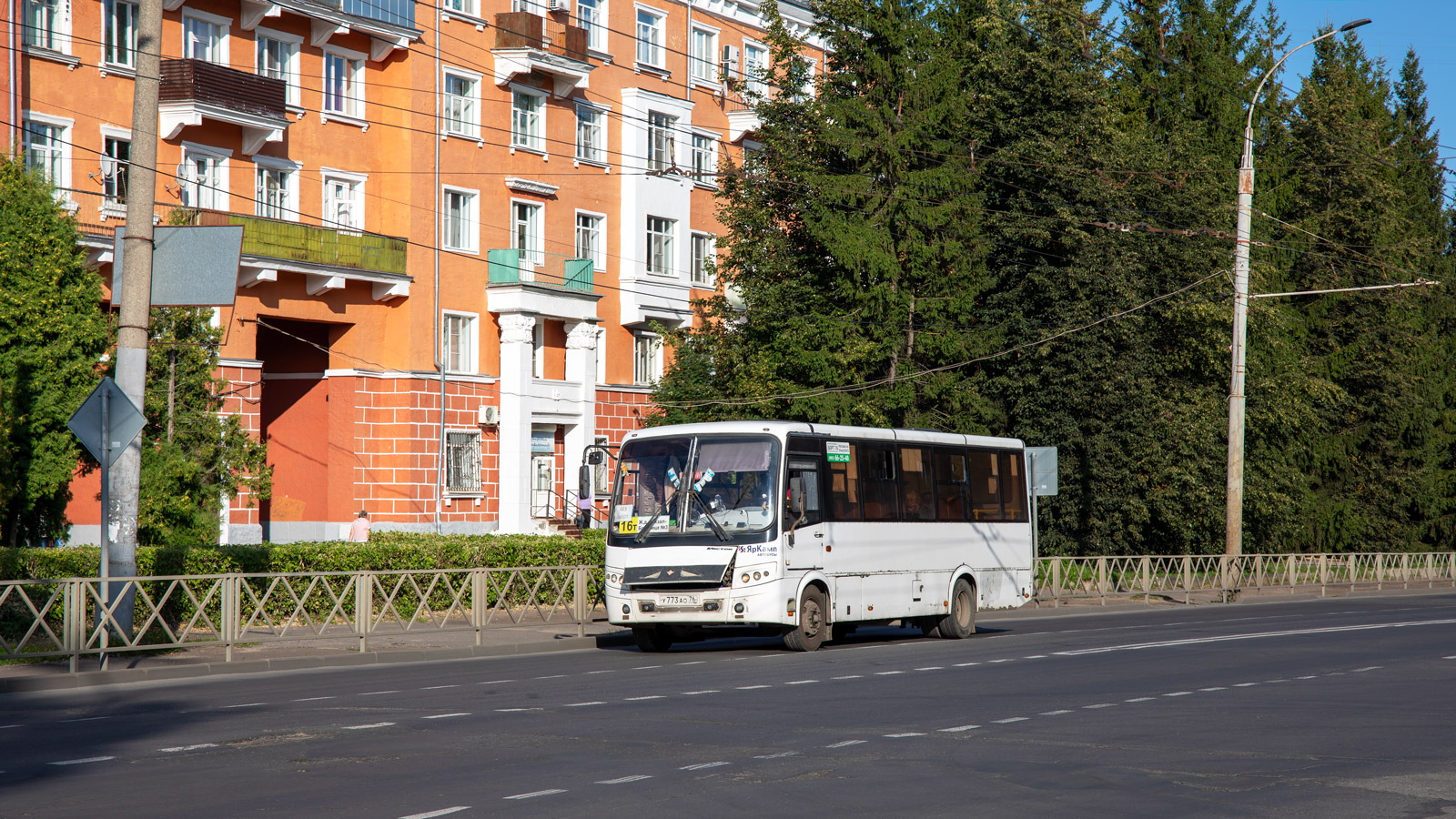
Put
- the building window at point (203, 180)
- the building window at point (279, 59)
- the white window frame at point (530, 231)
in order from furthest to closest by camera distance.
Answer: the white window frame at point (530, 231)
the building window at point (279, 59)
the building window at point (203, 180)

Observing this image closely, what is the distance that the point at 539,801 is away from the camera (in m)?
8.70

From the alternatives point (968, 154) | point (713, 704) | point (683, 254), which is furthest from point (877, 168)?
point (713, 704)

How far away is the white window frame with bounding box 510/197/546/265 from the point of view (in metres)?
46.3

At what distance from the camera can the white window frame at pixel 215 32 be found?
38188 millimetres

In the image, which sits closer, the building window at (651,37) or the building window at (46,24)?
the building window at (46,24)

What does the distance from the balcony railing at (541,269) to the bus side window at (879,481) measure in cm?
2475

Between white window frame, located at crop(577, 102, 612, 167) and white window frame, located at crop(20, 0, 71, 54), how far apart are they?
16896 millimetres

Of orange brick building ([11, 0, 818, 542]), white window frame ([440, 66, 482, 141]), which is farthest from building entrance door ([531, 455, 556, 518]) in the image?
white window frame ([440, 66, 482, 141])

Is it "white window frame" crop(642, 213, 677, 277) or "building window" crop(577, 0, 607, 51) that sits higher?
"building window" crop(577, 0, 607, 51)

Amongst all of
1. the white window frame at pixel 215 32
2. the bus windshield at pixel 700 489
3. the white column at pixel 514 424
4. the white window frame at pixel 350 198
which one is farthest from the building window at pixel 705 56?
the bus windshield at pixel 700 489

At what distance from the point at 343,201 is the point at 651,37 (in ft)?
45.4

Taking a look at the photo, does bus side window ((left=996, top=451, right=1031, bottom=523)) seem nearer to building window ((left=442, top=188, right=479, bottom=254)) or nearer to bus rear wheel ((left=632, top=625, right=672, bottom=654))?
bus rear wheel ((left=632, top=625, right=672, bottom=654))

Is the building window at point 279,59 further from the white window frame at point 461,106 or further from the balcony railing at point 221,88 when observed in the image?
the white window frame at point 461,106

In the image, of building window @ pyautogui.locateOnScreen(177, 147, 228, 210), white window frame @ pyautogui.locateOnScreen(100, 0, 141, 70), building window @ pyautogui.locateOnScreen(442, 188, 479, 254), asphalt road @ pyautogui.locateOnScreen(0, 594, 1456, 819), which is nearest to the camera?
asphalt road @ pyautogui.locateOnScreen(0, 594, 1456, 819)
